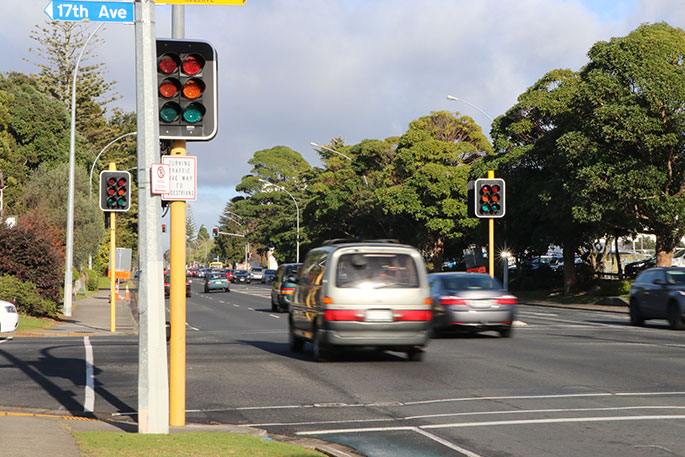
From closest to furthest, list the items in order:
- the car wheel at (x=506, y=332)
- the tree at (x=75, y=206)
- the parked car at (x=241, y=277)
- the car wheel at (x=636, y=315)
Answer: the car wheel at (x=506, y=332)
the car wheel at (x=636, y=315)
the tree at (x=75, y=206)
the parked car at (x=241, y=277)

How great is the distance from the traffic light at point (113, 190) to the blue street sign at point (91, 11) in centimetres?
1583

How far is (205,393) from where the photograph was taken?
1227 cm

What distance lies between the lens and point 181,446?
7.79 meters

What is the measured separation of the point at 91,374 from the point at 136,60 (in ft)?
24.0

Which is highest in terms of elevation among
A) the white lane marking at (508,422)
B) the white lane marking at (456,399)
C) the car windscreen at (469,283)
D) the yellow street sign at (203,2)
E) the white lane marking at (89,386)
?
the yellow street sign at (203,2)

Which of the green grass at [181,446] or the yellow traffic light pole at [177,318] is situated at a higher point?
the yellow traffic light pole at [177,318]

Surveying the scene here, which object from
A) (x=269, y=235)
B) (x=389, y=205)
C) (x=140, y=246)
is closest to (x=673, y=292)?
(x=140, y=246)

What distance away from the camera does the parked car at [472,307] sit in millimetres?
20500

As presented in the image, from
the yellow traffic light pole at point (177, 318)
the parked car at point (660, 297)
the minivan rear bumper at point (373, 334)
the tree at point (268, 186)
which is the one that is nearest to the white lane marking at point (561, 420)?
the yellow traffic light pole at point (177, 318)

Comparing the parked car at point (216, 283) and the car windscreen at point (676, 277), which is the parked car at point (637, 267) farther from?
the car windscreen at point (676, 277)

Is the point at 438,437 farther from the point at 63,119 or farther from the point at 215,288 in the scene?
the point at 63,119

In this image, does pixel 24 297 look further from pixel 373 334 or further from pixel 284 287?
pixel 373 334

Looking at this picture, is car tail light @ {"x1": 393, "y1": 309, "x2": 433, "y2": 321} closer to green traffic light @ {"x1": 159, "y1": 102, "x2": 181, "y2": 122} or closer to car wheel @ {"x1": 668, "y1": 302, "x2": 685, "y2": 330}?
green traffic light @ {"x1": 159, "y1": 102, "x2": 181, "y2": 122}

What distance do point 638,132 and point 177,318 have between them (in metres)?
34.3
